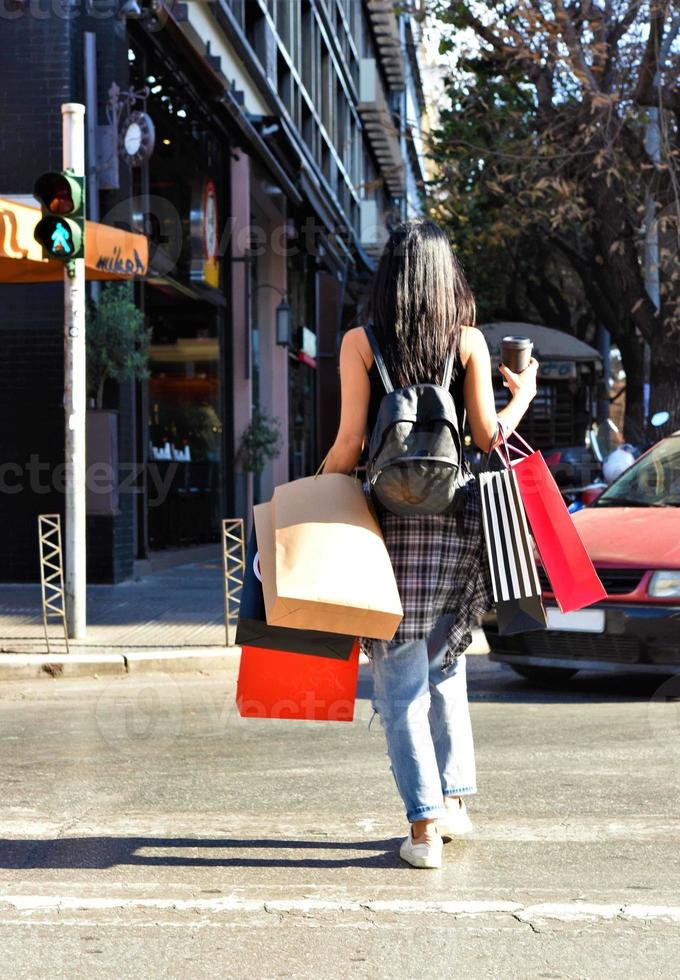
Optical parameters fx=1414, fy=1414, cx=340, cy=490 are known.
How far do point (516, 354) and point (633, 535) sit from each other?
347 cm

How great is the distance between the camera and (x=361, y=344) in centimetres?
432

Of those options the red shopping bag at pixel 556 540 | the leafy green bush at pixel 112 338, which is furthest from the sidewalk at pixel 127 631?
the red shopping bag at pixel 556 540

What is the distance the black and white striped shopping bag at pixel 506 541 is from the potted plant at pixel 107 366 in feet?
31.9

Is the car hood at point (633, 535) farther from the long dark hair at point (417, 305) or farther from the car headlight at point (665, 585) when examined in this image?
the long dark hair at point (417, 305)

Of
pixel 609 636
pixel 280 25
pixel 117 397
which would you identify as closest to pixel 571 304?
pixel 280 25

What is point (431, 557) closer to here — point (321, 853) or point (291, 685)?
point (291, 685)

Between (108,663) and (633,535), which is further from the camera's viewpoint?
(108,663)

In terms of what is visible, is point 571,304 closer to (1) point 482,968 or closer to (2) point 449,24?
(2) point 449,24

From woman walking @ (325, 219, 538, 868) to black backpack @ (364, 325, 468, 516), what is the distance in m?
0.11

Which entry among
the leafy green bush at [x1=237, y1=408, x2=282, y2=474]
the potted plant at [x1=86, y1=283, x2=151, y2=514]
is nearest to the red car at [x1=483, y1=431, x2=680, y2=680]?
the potted plant at [x1=86, y1=283, x2=151, y2=514]

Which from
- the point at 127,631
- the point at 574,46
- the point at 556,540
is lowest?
the point at 127,631

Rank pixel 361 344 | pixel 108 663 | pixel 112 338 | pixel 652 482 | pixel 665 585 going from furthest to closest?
1. pixel 112 338
2. pixel 108 663
3. pixel 652 482
4. pixel 665 585
5. pixel 361 344

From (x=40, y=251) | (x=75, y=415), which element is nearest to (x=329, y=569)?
(x=75, y=415)

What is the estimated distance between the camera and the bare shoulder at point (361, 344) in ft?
14.1
